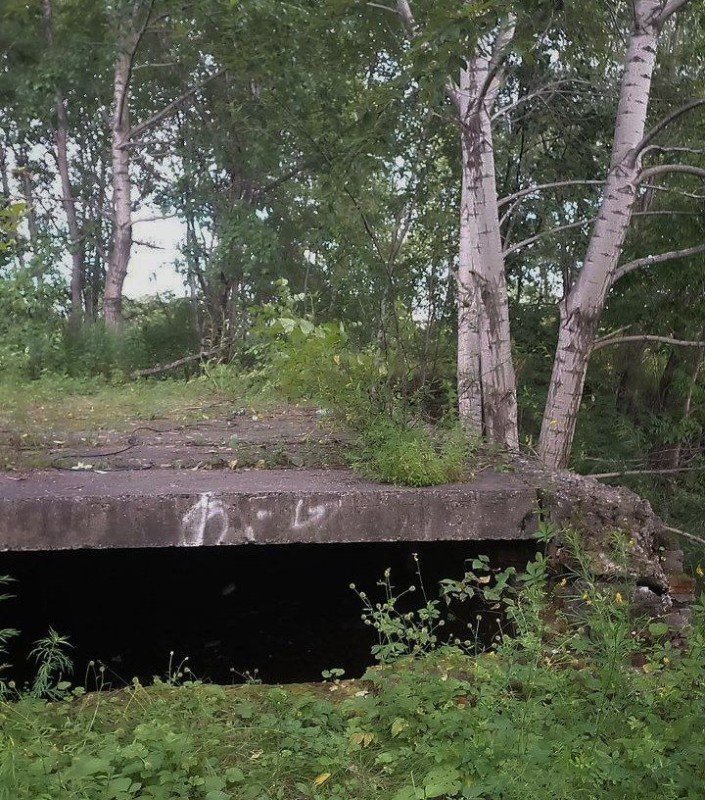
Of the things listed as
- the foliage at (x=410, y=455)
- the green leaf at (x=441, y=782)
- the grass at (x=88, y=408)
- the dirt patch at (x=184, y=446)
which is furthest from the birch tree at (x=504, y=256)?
the green leaf at (x=441, y=782)

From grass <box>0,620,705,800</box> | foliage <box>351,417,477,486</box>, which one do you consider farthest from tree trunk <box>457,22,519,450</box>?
grass <box>0,620,705,800</box>

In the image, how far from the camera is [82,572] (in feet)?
17.0

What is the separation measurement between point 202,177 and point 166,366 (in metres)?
4.56

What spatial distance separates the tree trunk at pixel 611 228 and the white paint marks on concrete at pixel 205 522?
138 inches

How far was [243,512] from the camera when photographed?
3.64 meters

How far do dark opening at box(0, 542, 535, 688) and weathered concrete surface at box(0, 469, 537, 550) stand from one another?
0.45 meters

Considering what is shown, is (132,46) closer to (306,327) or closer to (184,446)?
(306,327)

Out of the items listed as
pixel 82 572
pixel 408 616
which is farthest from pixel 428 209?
pixel 408 616

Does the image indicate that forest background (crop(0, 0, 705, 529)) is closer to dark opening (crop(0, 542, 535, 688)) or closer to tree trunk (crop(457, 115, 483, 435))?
tree trunk (crop(457, 115, 483, 435))

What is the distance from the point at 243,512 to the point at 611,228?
4.36 m

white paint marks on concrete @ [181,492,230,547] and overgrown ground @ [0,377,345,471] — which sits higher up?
overgrown ground @ [0,377,345,471]

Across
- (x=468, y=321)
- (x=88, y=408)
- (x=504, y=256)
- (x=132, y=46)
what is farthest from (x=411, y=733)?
(x=132, y=46)

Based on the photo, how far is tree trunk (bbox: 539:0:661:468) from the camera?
6434 millimetres

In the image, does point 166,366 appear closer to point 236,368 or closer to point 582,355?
point 236,368
